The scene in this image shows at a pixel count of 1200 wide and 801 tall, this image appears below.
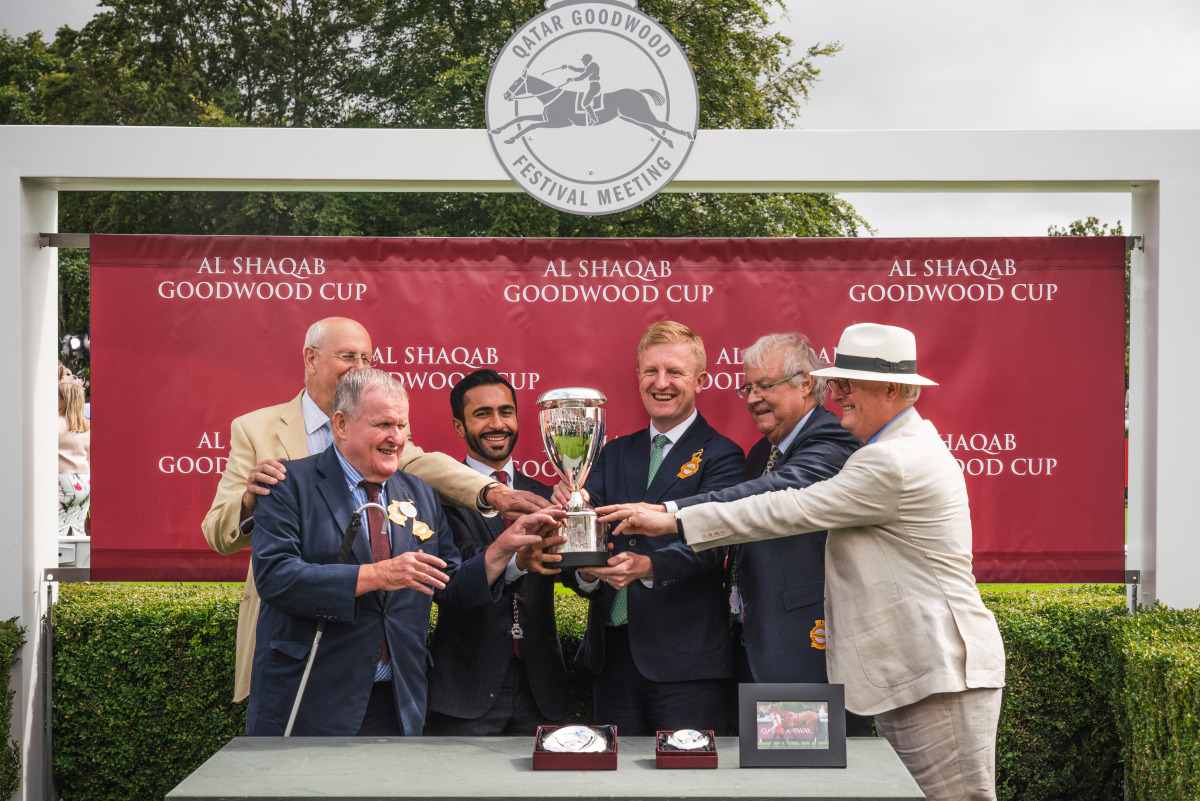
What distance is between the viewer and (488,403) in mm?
4262

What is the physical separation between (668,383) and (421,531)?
1172 mm

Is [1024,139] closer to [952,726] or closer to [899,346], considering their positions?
[899,346]

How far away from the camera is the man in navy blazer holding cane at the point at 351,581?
3.37 metres

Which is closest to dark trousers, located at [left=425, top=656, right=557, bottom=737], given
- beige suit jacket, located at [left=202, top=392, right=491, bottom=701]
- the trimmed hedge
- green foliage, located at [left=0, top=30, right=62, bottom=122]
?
beige suit jacket, located at [left=202, top=392, right=491, bottom=701]

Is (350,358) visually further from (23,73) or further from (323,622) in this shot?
(23,73)

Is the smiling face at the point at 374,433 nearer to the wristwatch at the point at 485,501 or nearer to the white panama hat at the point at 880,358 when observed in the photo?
the wristwatch at the point at 485,501

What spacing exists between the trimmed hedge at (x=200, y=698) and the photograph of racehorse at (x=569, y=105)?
8.18 ft

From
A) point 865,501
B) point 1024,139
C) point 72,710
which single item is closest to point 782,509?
point 865,501

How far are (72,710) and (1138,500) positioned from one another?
486 centimetres

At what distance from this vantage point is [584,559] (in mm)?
3658

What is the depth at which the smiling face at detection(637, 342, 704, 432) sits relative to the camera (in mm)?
4199

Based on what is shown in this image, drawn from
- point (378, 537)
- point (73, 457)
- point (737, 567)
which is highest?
point (73, 457)

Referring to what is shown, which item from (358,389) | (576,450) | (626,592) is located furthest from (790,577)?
(358,389)

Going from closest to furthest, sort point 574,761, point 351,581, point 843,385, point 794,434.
A: 1. point 574,761
2. point 351,581
3. point 843,385
4. point 794,434
